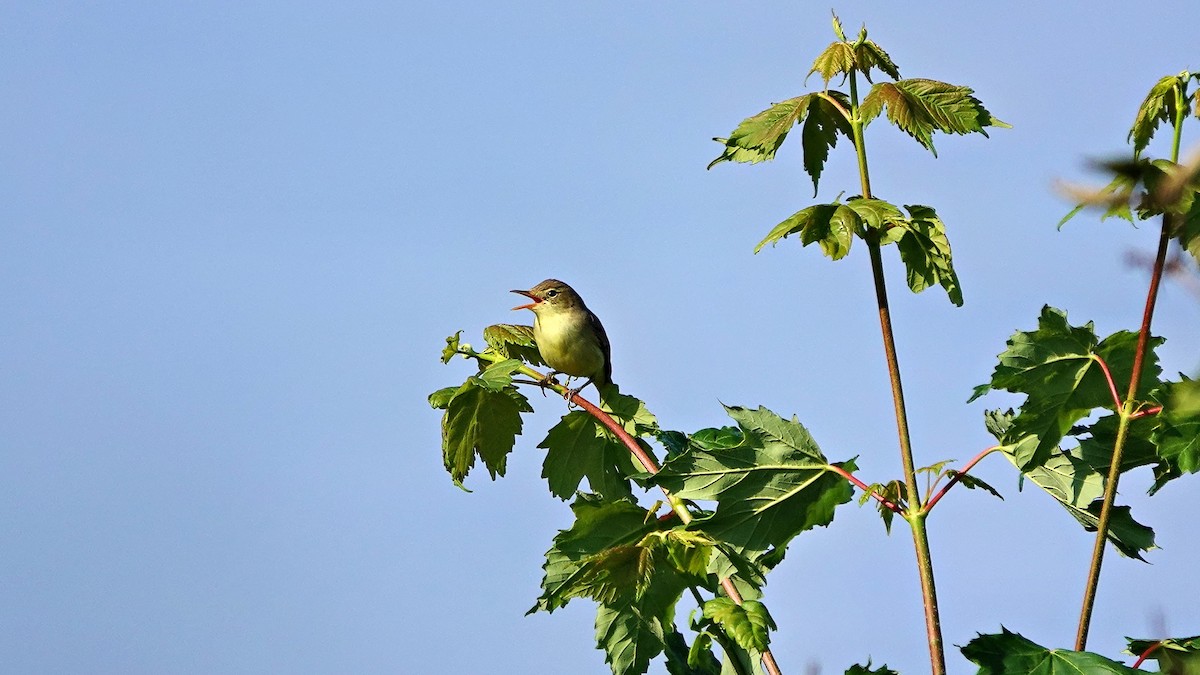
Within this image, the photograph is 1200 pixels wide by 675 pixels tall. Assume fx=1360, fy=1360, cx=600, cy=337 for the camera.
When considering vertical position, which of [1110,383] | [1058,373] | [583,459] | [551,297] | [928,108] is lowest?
[1110,383]

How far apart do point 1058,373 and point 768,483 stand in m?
1.04

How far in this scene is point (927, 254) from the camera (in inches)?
170

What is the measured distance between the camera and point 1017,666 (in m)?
4.13

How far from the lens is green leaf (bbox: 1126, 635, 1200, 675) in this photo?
156 inches

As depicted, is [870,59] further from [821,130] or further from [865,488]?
[865,488]

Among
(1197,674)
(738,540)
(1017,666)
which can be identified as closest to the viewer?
(1197,674)

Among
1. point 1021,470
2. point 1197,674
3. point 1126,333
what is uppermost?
point 1126,333

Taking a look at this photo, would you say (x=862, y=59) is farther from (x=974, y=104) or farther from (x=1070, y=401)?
(x=1070, y=401)

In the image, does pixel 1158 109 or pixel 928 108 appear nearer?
pixel 1158 109

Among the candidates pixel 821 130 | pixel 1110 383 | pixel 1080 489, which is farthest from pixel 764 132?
pixel 1080 489

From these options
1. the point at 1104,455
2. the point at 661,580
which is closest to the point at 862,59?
the point at 1104,455

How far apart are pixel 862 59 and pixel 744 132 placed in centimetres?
47

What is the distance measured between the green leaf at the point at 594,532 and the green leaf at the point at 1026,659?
1.10 meters

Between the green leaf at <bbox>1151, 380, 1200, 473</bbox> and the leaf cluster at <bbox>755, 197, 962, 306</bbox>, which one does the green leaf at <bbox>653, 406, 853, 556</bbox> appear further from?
the green leaf at <bbox>1151, 380, 1200, 473</bbox>
